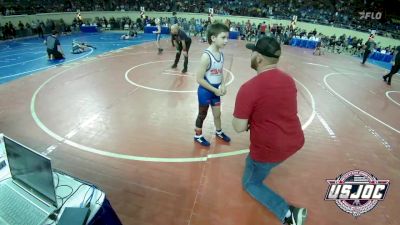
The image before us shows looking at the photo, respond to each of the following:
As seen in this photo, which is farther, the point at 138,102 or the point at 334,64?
the point at 334,64

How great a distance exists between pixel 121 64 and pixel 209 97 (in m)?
7.85

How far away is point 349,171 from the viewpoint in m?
4.87

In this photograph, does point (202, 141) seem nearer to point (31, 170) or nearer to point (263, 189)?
point (263, 189)

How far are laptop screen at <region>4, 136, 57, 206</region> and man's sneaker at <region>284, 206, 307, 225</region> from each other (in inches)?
105

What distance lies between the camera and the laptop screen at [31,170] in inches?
91.4

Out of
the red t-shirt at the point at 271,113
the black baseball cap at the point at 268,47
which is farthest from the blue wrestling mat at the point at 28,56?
the black baseball cap at the point at 268,47

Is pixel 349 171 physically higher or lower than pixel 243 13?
lower

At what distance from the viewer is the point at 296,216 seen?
3316mm

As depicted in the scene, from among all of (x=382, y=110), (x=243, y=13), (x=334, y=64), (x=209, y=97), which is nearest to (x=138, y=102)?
(x=209, y=97)

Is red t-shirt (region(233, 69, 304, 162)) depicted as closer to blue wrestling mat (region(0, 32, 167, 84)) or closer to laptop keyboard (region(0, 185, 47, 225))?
laptop keyboard (region(0, 185, 47, 225))

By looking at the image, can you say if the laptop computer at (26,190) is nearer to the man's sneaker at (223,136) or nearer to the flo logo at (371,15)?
the man's sneaker at (223,136)

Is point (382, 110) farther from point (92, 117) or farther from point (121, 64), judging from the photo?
point (121, 64)

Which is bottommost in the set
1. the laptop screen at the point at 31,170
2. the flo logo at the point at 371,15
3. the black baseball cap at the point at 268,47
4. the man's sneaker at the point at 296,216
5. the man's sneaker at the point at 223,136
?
the man's sneaker at the point at 223,136

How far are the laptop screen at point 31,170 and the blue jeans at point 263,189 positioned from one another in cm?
226
